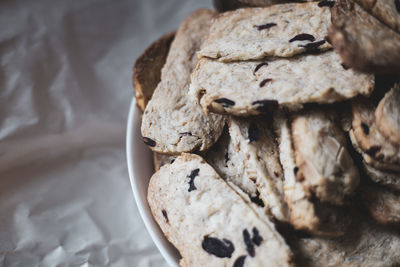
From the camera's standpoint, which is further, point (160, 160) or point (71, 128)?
point (71, 128)

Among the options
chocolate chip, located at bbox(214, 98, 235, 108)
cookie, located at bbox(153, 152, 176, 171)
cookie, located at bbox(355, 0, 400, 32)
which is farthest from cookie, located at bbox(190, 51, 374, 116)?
cookie, located at bbox(153, 152, 176, 171)

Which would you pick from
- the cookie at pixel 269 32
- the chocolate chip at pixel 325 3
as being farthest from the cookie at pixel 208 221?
the chocolate chip at pixel 325 3

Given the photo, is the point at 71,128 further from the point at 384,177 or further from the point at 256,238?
the point at 384,177

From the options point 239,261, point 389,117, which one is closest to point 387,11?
point 389,117

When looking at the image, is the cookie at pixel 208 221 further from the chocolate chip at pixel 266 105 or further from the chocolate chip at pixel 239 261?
the chocolate chip at pixel 266 105

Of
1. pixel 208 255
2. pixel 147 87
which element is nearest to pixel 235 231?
pixel 208 255
